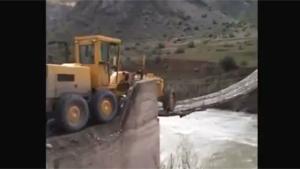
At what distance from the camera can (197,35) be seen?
36.3ft

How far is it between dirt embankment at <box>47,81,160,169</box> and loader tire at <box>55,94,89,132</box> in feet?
0.26

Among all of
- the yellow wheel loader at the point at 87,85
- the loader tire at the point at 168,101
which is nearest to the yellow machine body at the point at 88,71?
the yellow wheel loader at the point at 87,85

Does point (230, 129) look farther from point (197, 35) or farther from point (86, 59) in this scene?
point (86, 59)

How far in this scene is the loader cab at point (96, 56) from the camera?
4.02m

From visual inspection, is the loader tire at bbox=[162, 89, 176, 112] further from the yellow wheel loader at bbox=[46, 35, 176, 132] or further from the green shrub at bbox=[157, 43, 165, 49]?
the green shrub at bbox=[157, 43, 165, 49]

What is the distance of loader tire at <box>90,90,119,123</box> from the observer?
12.4ft

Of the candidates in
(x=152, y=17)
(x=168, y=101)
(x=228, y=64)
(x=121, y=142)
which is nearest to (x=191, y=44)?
(x=228, y=64)

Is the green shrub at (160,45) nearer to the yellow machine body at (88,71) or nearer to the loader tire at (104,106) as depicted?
the yellow machine body at (88,71)

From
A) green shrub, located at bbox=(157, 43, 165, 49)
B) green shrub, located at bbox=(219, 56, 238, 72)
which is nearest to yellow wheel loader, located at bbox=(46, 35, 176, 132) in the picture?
green shrub, located at bbox=(157, 43, 165, 49)

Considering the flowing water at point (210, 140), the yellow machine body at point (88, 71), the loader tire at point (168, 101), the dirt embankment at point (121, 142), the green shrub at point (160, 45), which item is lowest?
the flowing water at point (210, 140)

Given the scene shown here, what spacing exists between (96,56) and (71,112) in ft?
2.12

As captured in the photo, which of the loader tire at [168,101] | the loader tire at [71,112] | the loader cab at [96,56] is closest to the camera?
the loader tire at [71,112]

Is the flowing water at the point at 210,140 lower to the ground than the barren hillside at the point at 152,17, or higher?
lower
